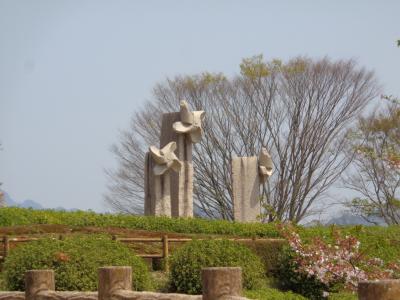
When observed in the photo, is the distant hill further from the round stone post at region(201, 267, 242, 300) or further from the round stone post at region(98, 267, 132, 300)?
the round stone post at region(201, 267, 242, 300)

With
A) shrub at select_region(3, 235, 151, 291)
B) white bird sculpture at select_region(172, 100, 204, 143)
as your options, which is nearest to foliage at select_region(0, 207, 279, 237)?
white bird sculpture at select_region(172, 100, 204, 143)

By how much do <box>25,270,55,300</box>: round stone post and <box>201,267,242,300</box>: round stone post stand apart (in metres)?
2.86

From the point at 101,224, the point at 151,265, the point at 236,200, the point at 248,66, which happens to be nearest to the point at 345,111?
the point at 248,66

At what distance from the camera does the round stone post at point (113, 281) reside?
7.77 metres

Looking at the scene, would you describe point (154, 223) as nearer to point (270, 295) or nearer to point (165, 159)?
point (165, 159)

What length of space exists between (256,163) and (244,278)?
39.9 ft

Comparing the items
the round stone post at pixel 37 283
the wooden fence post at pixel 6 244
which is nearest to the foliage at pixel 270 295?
the wooden fence post at pixel 6 244

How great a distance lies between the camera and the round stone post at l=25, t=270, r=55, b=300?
8.73 meters

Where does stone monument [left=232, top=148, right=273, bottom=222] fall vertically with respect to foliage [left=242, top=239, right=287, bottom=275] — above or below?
above

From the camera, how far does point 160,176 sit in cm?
2555

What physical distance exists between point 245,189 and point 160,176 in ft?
12.0

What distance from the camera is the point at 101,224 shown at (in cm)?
2162

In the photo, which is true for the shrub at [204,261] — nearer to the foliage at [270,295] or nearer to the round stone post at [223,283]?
the foliage at [270,295]

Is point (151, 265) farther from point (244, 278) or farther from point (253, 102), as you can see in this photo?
point (253, 102)
